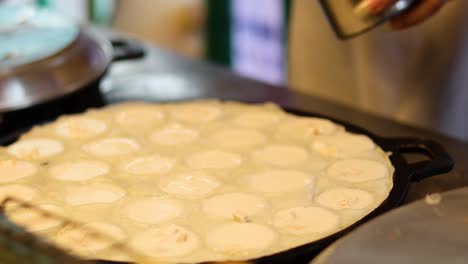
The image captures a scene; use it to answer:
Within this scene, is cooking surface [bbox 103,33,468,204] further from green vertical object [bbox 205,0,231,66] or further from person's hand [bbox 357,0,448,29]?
green vertical object [bbox 205,0,231,66]

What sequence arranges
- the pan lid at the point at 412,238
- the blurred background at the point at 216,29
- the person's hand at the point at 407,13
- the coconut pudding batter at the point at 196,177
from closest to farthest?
the pan lid at the point at 412,238 → the coconut pudding batter at the point at 196,177 → the person's hand at the point at 407,13 → the blurred background at the point at 216,29

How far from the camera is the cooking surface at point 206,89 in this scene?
5.81ft

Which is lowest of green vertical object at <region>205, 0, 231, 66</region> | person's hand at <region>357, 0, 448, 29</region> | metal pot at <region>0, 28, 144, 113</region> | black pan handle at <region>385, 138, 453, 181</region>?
green vertical object at <region>205, 0, 231, 66</region>

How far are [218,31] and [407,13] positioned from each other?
2.90 meters

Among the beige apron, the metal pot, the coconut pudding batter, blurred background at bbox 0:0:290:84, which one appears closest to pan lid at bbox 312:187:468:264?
the coconut pudding batter

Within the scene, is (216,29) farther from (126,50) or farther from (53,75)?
(53,75)

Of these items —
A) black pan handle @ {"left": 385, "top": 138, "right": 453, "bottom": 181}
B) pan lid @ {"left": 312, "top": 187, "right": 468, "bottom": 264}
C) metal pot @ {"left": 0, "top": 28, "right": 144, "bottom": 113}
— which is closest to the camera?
pan lid @ {"left": 312, "top": 187, "right": 468, "bottom": 264}

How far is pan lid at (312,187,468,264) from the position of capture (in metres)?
1.01

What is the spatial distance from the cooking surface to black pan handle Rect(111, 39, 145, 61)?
80mm

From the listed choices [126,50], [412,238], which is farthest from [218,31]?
[412,238]

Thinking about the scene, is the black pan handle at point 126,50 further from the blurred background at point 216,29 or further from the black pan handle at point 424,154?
the blurred background at point 216,29

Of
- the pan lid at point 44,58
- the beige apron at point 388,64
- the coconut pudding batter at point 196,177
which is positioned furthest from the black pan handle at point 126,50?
the beige apron at point 388,64

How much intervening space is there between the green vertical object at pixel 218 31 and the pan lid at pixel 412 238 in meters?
3.35

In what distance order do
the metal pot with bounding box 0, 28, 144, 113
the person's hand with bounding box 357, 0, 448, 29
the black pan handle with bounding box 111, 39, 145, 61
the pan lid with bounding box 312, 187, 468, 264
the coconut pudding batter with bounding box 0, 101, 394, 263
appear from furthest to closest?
the black pan handle with bounding box 111, 39, 145, 61 < the metal pot with bounding box 0, 28, 144, 113 < the person's hand with bounding box 357, 0, 448, 29 < the coconut pudding batter with bounding box 0, 101, 394, 263 < the pan lid with bounding box 312, 187, 468, 264
